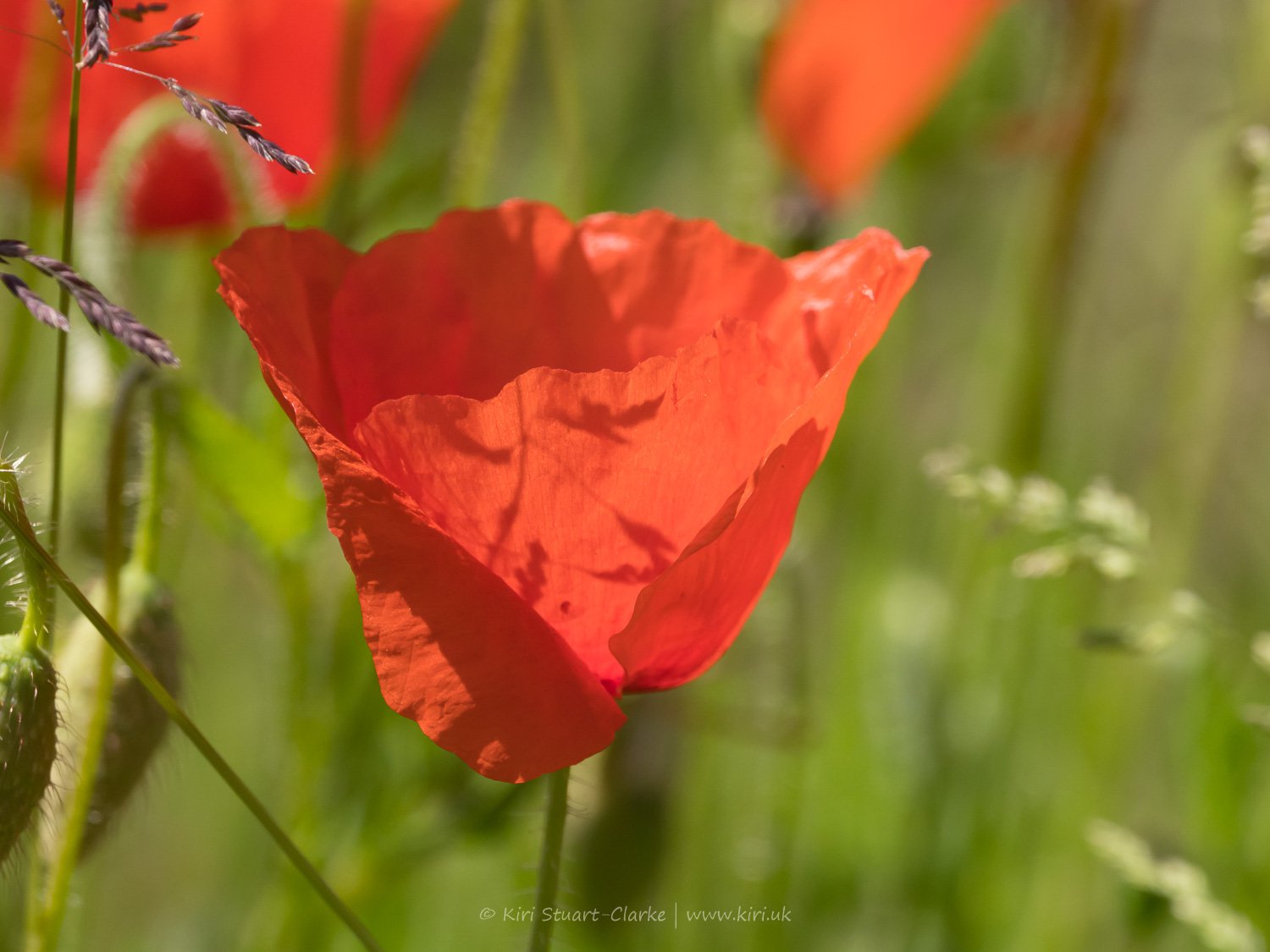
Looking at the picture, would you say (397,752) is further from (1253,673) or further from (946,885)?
(1253,673)

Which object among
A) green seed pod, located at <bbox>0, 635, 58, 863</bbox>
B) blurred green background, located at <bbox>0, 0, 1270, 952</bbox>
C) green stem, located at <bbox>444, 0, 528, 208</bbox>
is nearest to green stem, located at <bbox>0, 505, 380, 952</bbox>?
green seed pod, located at <bbox>0, 635, 58, 863</bbox>

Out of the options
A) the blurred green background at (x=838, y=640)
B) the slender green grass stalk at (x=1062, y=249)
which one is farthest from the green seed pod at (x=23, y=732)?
the slender green grass stalk at (x=1062, y=249)

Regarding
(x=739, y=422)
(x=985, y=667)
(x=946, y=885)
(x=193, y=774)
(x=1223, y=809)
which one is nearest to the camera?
(x=739, y=422)

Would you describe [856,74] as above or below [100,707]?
above

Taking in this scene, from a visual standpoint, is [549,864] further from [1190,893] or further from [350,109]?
[350,109]

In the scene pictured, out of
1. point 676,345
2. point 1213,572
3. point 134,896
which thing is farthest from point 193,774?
point 1213,572

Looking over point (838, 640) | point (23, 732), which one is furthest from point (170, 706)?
point (838, 640)
